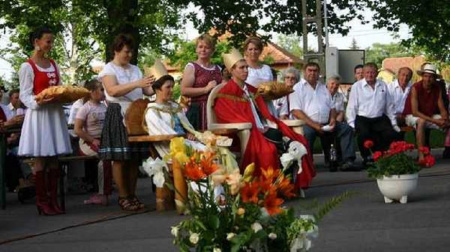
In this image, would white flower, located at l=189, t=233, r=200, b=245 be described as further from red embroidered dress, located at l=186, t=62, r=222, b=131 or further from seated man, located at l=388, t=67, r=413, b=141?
seated man, located at l=388, t=67, r=413, b=141

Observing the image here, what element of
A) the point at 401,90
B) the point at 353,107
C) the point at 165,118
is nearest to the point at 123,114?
the point at 165,118

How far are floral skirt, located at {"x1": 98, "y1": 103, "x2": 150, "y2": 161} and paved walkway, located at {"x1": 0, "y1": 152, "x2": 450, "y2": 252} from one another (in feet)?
2.06

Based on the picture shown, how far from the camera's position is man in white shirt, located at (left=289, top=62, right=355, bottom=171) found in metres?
16.4

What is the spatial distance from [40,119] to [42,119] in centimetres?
2

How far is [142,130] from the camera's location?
36.2 feet

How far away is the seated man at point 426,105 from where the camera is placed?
1676cm

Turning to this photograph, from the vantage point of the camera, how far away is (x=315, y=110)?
16.6 m

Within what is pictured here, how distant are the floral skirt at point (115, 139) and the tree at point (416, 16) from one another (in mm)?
24895

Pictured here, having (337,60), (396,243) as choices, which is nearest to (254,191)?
(396,243)

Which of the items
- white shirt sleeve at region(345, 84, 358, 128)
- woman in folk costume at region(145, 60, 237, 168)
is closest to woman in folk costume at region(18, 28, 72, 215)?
woman in folk costume at region(145, 60, 237, 168)

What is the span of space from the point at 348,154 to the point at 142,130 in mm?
6237

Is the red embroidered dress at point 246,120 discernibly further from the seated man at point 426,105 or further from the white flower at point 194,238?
the white flower at point 194,238

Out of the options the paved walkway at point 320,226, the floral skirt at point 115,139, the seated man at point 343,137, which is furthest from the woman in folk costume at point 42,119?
the seated man at point 343,137

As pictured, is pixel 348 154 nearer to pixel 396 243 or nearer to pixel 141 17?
pixel 396 243
